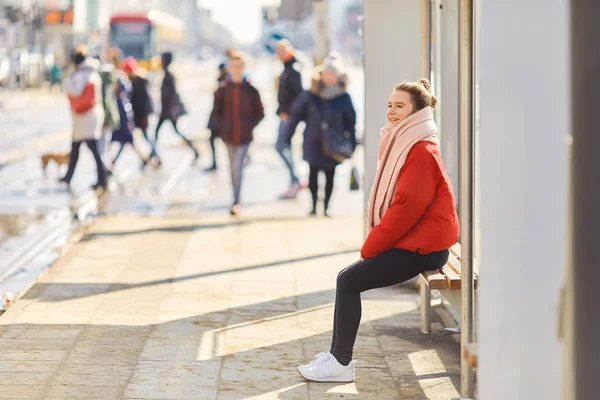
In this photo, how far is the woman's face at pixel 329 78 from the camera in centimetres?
1134

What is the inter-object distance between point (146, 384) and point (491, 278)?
2301 millimetres

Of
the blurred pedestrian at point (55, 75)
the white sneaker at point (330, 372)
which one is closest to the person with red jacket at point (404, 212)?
the white sneaker at point (330, 372)

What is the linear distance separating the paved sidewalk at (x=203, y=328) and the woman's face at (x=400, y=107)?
1376mm

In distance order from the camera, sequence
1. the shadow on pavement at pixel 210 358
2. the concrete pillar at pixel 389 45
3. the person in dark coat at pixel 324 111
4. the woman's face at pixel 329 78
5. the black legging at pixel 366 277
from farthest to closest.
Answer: the person in dark coat at pixel 324 111 → the woman's face at pixel 329 78 → the concrete pillar at pixel 389 45 → the shadow on pavement at pixel 210 358 → the black legging at pixel 366 277

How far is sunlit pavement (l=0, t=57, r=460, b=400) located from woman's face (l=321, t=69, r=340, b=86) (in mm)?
1424

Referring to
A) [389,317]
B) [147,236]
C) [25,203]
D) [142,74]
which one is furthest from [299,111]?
[142,74]

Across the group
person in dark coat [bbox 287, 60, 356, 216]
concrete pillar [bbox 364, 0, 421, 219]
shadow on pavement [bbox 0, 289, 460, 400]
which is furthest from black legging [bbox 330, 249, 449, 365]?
person in dark coat [bbox 287, 60, 356, 216]

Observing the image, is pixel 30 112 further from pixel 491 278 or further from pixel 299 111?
pixel 491 278

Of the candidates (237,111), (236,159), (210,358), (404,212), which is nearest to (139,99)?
(236,159)

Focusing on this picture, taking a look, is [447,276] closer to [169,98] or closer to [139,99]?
[139,99]

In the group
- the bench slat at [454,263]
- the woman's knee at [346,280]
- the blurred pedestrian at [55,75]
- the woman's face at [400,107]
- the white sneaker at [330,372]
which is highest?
A: the woman's face at [400,107]

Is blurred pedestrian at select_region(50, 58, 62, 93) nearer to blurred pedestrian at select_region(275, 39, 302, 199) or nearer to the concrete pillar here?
blurred pedestrian at select_region(275, 39, 302, 199)

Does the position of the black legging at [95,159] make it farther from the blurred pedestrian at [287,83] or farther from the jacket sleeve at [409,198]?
the jacket sleeve at [409,198]

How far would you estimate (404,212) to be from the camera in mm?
5590
